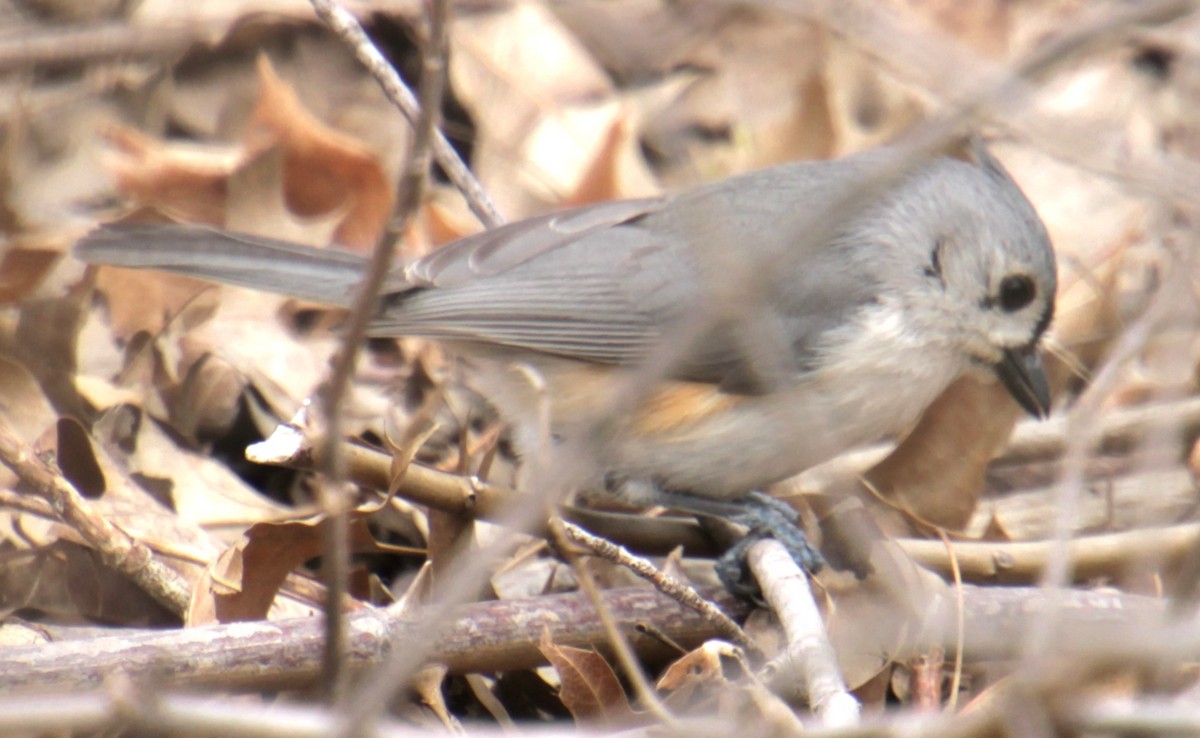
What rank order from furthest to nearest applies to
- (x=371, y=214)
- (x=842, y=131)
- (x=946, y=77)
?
(x=842, y=131)
(x=371, y=214)
(x=946, y=77)

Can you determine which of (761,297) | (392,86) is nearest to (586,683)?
(761,297)

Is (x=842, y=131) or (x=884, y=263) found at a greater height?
(x=842, y=131)

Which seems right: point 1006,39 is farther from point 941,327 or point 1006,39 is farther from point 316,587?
point 316,587

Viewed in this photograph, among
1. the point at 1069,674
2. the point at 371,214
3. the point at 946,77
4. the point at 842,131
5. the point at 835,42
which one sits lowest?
the point at 1069,674

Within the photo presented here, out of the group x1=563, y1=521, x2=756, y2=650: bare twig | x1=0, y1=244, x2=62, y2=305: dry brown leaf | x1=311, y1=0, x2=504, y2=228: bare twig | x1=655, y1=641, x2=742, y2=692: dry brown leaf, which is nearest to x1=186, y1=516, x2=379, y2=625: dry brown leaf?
x1=563, y1=521, x2=756, y2=650: bare twig

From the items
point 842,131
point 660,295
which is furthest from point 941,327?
point 842,131

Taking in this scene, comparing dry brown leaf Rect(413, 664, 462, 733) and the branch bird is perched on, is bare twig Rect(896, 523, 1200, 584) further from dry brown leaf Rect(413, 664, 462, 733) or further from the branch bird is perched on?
dry brown leaf Rect(413, 664, 462, 733)

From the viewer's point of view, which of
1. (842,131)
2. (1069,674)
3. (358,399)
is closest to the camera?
(1069,674)

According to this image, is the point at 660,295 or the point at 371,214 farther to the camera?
the point at 371,214
